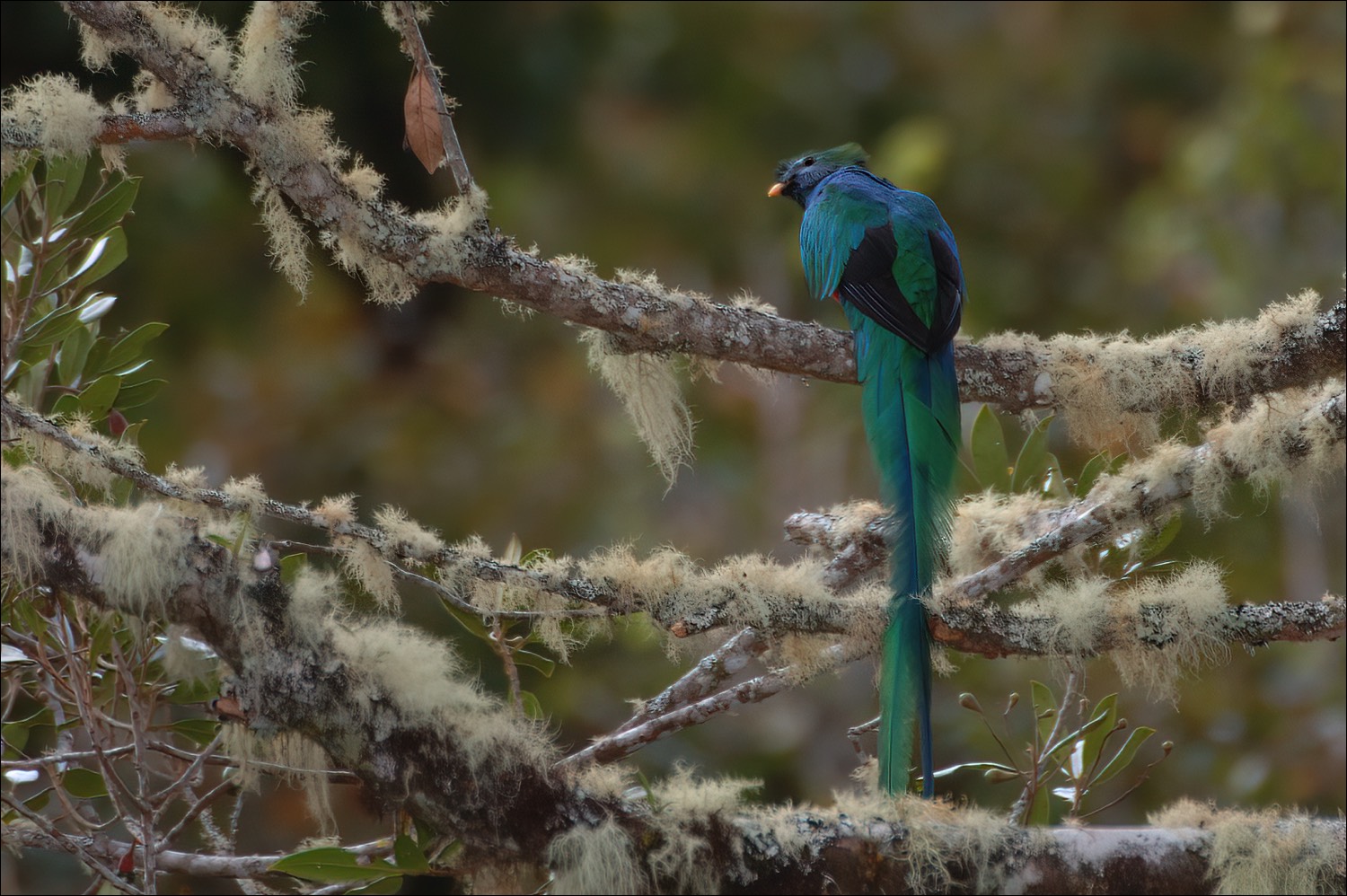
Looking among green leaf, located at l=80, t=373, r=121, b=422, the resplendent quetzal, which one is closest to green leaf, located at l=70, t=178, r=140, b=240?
green leaf, located at l=80, t=373, r=121, b=422

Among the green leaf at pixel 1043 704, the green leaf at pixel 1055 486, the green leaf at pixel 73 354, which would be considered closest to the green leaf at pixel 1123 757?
the green leaf at pixel 1043 704

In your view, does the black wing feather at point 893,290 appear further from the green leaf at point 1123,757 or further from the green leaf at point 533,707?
the green leaf at point 533,707

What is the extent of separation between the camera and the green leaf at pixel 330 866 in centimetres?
178

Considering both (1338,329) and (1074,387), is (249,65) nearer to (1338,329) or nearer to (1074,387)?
(1074,387)

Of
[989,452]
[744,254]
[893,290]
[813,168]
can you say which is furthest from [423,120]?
[744,254]

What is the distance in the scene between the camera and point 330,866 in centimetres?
181

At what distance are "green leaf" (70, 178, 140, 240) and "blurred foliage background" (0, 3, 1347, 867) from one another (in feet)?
8.08

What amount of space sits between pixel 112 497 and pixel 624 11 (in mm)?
8454

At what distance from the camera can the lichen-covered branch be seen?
1.90 metres

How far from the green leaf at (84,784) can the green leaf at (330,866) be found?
0.49 meters

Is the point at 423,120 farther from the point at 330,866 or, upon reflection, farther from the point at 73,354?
the point at 330,866

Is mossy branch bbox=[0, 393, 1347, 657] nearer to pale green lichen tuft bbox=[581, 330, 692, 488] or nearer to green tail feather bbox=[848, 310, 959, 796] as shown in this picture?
green tail feather bbox=[848, 310, 959, 796]

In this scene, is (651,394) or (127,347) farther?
(651,394)

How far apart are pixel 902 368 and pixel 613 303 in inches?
23.3
